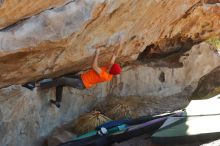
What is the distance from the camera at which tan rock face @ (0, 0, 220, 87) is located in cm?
634

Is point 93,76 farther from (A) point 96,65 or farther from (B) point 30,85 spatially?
(B) point 30,85

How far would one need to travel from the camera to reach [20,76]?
7.55 meters

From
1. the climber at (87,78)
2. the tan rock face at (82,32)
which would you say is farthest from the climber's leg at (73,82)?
the tan rock face at (82,32)

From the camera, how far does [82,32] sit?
7027 millimetres

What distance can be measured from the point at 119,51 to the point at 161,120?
156cm

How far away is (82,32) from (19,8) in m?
1.35

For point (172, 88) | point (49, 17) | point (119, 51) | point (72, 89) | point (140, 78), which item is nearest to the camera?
point (49, 17)

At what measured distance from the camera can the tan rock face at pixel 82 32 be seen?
20.8 feet

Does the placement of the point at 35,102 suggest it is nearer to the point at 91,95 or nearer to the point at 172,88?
the point at 91,95

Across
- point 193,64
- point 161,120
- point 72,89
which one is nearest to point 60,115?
point 72,89

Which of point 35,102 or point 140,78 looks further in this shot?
point 140,78

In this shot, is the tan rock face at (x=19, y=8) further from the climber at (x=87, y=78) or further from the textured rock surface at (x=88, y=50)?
the climber at (x=87, y=78)

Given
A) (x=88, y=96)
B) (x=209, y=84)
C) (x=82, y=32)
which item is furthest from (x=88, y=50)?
(x=209, y=84)

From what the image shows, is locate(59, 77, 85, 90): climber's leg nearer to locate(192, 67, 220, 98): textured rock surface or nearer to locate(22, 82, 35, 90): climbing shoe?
locate(22, 82, 35, 90): climbing shoe
